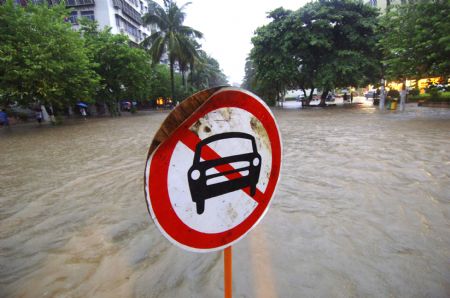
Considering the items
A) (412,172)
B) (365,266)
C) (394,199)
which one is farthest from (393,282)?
(412,172)

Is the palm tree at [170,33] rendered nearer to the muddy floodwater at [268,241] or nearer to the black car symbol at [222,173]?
the muddy floodwater at [268,241]

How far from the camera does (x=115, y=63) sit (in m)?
22.7

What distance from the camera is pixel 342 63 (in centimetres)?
2120

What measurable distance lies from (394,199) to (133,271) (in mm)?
3753

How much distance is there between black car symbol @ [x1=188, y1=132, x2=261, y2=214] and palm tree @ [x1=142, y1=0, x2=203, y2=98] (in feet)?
86.5

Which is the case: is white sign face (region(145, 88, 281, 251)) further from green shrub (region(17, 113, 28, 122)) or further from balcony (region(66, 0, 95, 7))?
balcony (region(66, 0, 95, 7))

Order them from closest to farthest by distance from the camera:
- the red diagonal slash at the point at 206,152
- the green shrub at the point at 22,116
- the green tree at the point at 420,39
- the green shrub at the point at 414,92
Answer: the red diagonal slash at the point at 206,152
the green tree at the point at 420,39
the green shrub at the point at 22,116
the green shrub at the point at 414,92

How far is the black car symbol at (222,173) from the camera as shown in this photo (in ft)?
3.20

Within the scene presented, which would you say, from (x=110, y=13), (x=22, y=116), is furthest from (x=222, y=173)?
(x=110, y=13)

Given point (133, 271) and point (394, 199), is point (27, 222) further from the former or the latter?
point (394, 199)

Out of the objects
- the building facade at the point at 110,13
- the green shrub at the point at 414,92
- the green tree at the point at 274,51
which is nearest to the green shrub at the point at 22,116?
the building facade at the point at 110,13

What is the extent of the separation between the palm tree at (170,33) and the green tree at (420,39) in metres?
18.6

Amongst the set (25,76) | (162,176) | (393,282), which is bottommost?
(393,282)

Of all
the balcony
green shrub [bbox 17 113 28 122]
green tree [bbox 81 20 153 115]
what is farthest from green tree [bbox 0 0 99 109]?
the balcony
